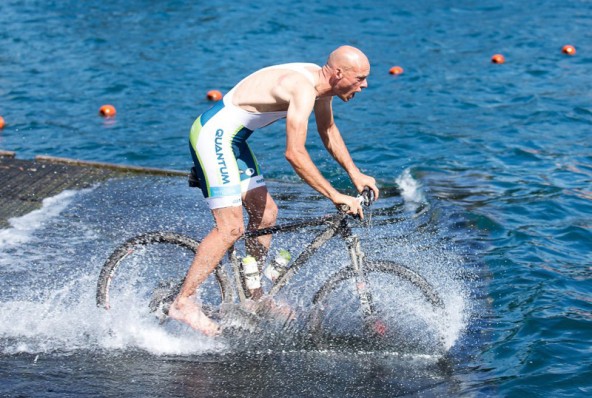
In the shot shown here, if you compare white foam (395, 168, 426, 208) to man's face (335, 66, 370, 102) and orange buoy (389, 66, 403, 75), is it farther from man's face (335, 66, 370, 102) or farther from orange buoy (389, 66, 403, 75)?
orange buoy (389, 66, 403, 75)

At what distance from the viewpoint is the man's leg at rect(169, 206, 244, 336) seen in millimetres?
6488

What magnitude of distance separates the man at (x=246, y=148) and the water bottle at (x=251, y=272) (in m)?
0.19

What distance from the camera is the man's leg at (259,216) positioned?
6727 mm

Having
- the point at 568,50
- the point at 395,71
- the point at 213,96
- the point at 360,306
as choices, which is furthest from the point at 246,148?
the point at 568,50

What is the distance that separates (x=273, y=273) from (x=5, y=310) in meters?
2.22

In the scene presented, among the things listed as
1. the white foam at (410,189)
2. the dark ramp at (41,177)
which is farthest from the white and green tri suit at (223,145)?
the white foam at (410,189)

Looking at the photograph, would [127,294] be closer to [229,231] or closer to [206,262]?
[206,262]

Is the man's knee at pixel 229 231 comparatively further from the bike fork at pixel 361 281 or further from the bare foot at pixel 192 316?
the bike fork at pixel 361 281

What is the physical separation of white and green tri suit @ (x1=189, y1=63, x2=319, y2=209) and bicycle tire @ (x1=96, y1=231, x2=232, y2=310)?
0.49 meters

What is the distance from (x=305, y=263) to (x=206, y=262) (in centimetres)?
77

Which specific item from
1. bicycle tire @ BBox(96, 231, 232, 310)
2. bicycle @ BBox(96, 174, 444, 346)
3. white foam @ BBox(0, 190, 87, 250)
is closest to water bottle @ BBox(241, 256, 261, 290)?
bicycle @ BBox(96, 174, 444, 346)

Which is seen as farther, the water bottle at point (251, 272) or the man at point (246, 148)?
the water bottle at point (251, 272)

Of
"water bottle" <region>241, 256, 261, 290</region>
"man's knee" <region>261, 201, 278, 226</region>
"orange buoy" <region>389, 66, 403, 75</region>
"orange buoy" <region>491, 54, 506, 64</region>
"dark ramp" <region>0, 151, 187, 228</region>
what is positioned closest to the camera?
"water bottle" <region>241, 256, 261, 290</region>

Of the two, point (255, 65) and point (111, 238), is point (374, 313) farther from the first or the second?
point (255, 65)
